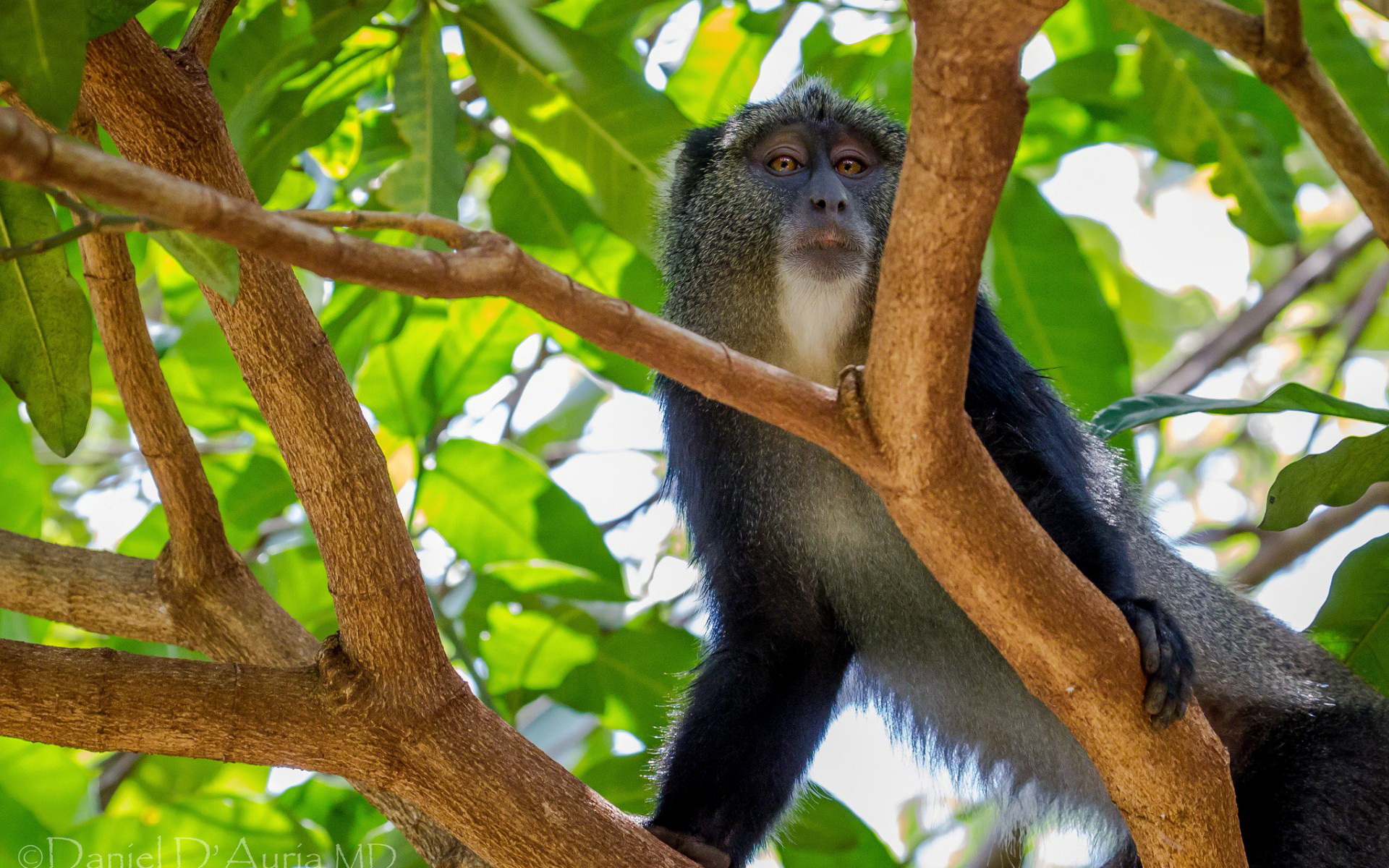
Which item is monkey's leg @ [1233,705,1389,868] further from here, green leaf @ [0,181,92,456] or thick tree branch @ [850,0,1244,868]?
green leaf @ [0,181,92,456]

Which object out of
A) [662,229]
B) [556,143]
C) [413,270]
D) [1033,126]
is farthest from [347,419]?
[1033,126]

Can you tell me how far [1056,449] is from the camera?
358 cm

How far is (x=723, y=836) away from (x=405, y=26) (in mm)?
2595

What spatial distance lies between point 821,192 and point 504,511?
5.02 feet

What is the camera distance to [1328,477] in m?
3.03

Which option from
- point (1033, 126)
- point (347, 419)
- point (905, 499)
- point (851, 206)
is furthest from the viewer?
point (1033, 126)

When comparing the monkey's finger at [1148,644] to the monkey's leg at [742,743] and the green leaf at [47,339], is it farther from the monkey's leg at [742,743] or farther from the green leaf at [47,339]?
the green leaf at [47,339]

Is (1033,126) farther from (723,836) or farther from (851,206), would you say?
(723,836)

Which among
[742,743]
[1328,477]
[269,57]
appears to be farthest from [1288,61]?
[269,57]

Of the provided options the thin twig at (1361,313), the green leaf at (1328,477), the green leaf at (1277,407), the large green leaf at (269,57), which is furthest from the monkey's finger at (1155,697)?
the thin twig at (1361,313)

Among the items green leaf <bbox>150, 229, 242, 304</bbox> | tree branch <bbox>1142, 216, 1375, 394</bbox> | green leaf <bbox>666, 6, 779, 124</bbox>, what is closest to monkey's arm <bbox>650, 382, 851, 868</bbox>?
green leaf <bbox>666, 6, 779, 124</bbox>

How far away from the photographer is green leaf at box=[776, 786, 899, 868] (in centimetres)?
408

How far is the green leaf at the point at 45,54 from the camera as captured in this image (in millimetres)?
2133

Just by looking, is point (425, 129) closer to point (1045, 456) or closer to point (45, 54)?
point (45, 54)
